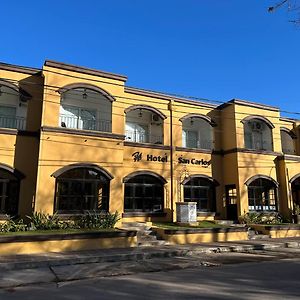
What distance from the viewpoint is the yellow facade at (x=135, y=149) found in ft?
54.4

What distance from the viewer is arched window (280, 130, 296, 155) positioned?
25500 mm

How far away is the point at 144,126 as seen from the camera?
21688 millimetres

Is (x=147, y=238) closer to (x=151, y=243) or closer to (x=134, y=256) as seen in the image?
(x=151, y=243)

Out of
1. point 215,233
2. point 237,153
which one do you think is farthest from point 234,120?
point 215,233

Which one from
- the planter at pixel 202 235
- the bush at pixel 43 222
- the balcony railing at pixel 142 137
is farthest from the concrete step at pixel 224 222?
the bush at pixel 43 222

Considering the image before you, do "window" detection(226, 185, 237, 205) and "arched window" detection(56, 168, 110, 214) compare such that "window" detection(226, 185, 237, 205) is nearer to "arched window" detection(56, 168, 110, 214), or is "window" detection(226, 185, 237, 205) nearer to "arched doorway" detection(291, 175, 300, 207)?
"arched doorway" detection(291, 175, 300, 207)

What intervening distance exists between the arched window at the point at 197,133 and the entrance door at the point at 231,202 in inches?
116

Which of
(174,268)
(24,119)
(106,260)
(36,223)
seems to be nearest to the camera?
(174,268)

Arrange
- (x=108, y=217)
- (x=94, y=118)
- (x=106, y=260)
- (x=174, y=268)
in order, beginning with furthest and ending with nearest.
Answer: (x=94, y=118)
(x=108, y=217)
(x=106, y=260)
(x=174, y=268)

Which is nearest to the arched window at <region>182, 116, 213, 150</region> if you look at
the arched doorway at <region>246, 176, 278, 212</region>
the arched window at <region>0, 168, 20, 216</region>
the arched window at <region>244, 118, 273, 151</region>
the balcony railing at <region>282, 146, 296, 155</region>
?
the arched window at <region>244, 118, 273, 151</region>

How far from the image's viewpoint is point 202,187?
21.6m

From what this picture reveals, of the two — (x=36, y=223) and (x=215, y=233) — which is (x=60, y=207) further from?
(x=215, y=233)

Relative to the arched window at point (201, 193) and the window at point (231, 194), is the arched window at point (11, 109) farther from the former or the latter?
the window at point (231, 194)

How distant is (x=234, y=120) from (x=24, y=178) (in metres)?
13.1
